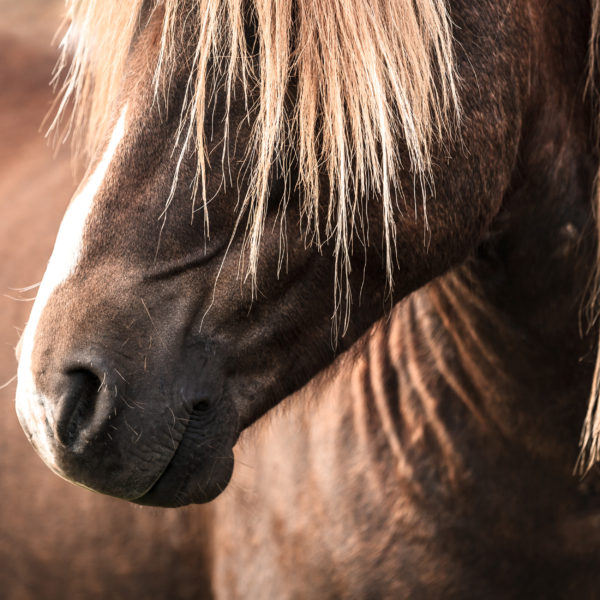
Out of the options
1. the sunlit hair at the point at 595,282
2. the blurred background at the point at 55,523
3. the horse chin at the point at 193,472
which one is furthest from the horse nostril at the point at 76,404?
the blurred background at the point at 55,523

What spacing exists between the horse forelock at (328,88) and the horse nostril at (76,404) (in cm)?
21

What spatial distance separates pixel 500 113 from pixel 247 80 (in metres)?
0.32

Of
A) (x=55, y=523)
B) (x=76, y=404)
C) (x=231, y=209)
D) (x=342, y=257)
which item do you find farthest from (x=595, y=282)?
(x=55, y=523)

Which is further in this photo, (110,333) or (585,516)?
(585,516)

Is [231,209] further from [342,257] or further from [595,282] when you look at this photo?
[595,282]

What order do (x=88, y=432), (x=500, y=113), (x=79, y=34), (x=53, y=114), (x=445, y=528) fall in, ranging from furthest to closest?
(x=53, y=114)
(x=445, y=528)
(x=79, y=34)
(x=500, y=113)
(x=88, y=432)

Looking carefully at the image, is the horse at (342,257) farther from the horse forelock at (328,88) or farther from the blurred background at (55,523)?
the blurred background at (55,523)

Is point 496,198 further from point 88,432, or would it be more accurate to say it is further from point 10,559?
point 10,559

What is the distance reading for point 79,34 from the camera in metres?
1.10

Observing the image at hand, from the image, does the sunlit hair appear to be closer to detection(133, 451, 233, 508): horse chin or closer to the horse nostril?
detection(133, 451, 233, 508): horse chin

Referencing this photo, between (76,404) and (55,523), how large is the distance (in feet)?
3.06

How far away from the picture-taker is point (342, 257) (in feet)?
3.11

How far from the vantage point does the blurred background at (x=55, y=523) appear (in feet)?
5.28

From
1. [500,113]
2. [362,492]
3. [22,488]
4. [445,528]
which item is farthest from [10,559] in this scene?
[500,113]
